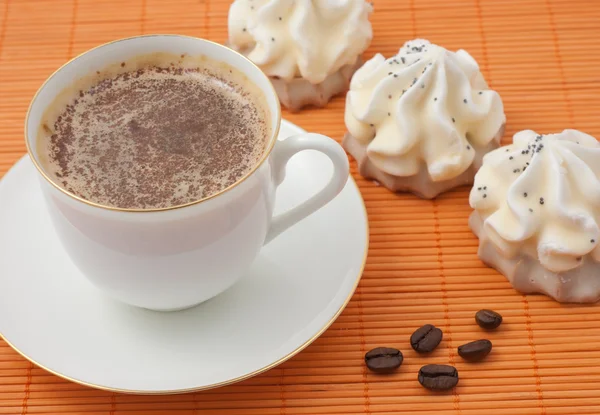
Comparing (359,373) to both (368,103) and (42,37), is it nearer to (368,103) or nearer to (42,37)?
(368,103)

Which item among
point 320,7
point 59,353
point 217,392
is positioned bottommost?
point 217,392

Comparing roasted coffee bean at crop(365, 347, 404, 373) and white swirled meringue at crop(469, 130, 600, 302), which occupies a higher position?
white swirled meringue at crop(469, 130, 600, 302)

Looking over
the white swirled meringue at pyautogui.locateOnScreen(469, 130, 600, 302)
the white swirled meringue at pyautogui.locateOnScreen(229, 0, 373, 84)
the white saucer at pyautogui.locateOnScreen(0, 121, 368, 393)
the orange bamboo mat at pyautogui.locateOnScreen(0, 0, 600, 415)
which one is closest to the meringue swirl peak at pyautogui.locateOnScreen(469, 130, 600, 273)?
the white swirled meringue at pyautogui.locateOnScreen(469, 130, 600, 302)

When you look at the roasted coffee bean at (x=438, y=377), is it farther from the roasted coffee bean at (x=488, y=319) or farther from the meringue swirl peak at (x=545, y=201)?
the meringue swirl peak at (x=545, y=201)

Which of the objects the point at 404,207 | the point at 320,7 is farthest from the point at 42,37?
the point at 404,207

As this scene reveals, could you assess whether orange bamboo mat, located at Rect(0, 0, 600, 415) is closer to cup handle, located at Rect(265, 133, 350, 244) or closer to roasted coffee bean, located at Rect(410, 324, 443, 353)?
roasted coffee bean, located at Rect(410, 324, 443, 353)

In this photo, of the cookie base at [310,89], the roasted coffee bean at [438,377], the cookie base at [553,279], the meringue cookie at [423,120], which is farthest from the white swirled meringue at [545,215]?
the cookie base at [310,89]
